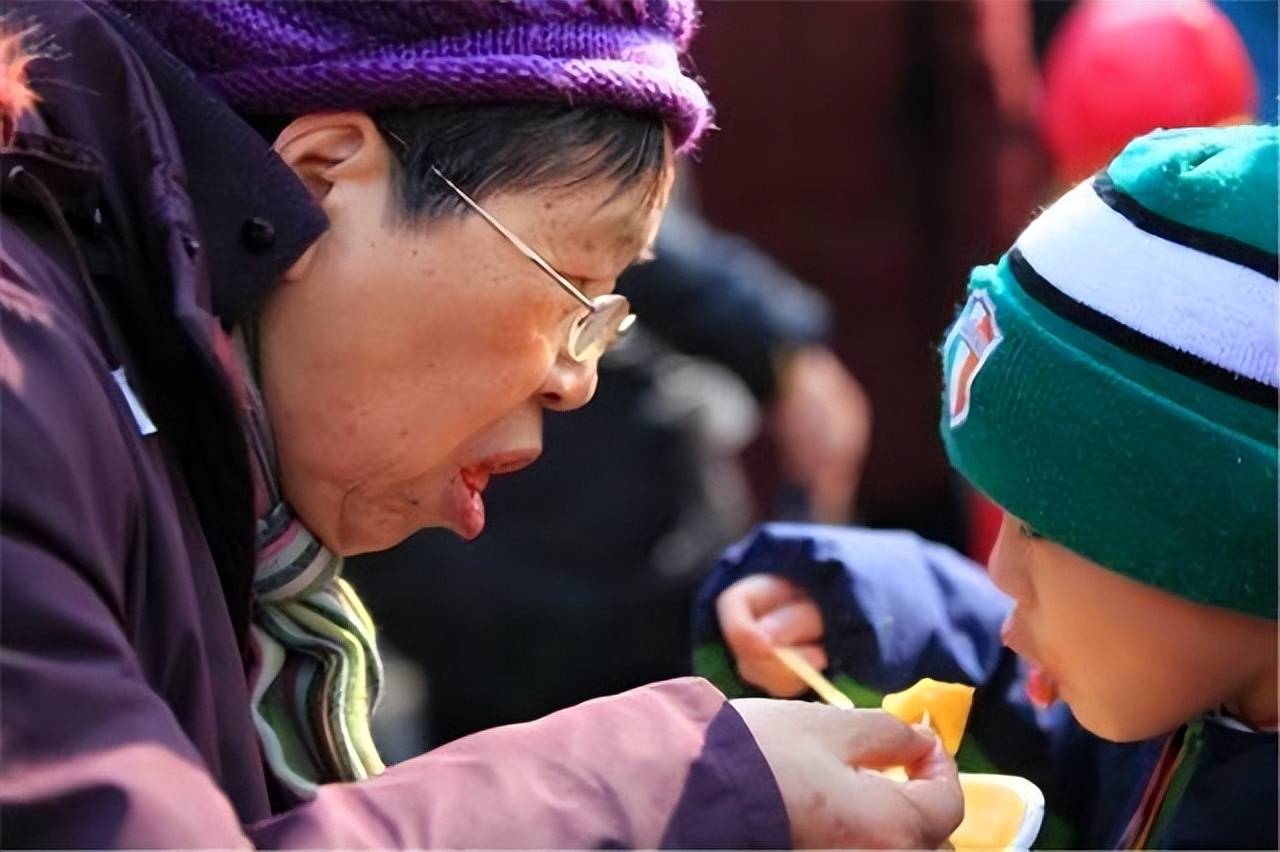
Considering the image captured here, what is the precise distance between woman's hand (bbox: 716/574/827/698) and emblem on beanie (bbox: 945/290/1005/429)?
40cm

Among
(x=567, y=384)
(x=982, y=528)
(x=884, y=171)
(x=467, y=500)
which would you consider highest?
(x=567, y=384)

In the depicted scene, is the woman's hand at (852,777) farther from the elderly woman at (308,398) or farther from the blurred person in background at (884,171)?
the blurred person in background at (884,171)

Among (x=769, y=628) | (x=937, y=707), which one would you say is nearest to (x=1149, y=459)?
(x=937, y=707)

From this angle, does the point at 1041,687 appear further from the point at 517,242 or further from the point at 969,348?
the point at 517,242

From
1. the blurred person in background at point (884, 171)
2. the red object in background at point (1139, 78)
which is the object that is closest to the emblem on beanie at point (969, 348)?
the red object in background at point (1139, 78)

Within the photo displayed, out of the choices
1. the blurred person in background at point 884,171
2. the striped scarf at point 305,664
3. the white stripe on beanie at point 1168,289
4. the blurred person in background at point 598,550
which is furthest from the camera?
the blurred person in background at point 884,171

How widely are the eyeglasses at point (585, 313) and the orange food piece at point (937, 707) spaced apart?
42 centimetres

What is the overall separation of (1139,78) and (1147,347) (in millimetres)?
2342

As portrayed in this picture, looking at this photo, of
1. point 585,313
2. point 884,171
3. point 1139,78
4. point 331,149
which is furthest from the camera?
point 884,171

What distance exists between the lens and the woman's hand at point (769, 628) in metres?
2.08

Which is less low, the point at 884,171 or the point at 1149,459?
the point at 1149,459

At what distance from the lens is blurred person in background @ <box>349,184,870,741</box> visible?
3490 millimetres

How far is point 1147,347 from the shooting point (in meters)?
1.56

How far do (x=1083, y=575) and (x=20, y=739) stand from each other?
33.7 inches
